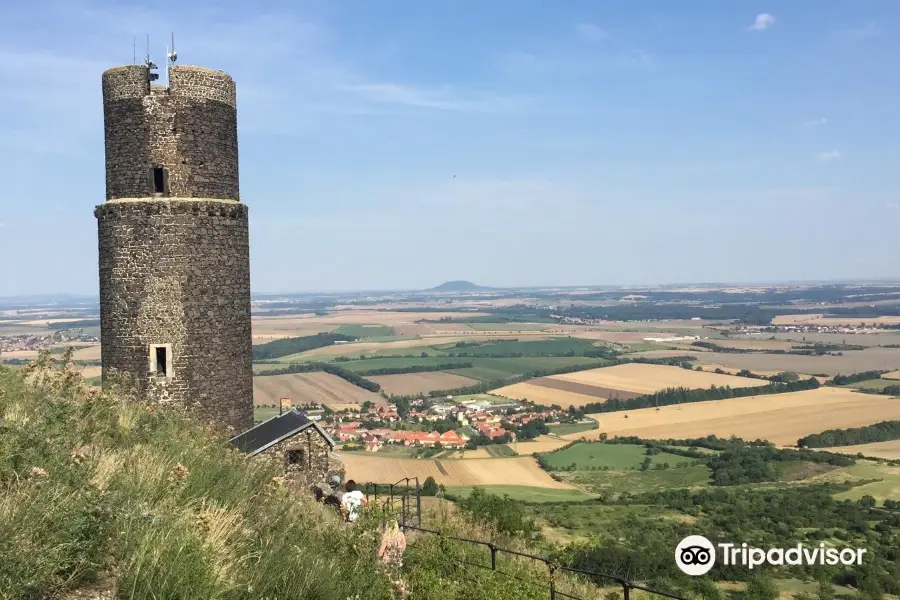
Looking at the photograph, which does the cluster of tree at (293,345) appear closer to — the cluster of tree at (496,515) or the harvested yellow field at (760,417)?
the harvested yellow field at (760,417)

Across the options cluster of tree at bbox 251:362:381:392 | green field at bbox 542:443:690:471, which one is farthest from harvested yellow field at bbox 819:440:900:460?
cluster of tree at bbox 251:362:381:392

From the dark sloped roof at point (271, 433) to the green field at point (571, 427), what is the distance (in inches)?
2092

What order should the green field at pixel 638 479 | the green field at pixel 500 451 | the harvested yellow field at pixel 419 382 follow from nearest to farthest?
1. the green field at pixel 638 479
2. the green field at pixel 500 451
3. the harvested yellow field at pixel 419 382

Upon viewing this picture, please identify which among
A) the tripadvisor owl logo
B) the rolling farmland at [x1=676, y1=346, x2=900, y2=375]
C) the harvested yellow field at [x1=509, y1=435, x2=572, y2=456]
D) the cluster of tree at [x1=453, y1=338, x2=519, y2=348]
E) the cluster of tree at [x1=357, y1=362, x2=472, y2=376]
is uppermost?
the tripadvisor owl logo

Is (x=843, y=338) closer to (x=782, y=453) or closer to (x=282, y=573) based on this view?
(x=782, y=453)

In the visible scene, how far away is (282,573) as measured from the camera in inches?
184

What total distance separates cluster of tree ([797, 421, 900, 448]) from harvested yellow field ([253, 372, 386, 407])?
4532 cm

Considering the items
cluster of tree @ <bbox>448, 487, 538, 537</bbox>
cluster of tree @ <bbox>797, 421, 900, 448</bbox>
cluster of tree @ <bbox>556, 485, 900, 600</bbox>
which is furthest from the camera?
cluster of tree @ <bbox>797, 421, 900, 448</bbox>

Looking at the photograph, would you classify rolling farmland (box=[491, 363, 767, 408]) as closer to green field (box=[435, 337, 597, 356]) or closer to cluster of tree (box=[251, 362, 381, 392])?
cluster of tree (box=[251, 362, 381, 392])

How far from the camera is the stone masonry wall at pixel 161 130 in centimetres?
1266

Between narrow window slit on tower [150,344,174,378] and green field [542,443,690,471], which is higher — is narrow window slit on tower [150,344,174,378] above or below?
above

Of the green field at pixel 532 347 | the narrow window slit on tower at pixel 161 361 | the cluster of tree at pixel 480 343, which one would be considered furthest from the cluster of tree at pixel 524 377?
the narrow window slit on tower at pixel 161 361

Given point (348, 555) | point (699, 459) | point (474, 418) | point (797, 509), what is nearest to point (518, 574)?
point (348, 555)

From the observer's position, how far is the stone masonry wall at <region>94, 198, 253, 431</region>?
41.2ft
